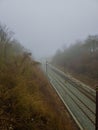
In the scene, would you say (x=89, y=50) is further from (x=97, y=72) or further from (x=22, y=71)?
(x=22, y=71)

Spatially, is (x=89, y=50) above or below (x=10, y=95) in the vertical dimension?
above

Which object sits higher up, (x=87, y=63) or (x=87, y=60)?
(x=87, y=60)

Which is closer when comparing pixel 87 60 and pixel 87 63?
pixel 87 63

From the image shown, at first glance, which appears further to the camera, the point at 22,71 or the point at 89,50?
the point at 89,50

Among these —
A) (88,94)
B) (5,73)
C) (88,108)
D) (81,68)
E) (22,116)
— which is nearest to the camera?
(22,116)

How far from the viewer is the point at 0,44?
25031 millimetres

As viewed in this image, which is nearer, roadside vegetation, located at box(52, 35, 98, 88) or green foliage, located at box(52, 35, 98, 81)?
roadside vegetation, located at box(52, 35, 98, 88)

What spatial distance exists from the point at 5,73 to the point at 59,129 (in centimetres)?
530

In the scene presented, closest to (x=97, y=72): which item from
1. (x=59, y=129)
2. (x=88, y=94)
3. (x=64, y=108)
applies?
(x=88, y=94)

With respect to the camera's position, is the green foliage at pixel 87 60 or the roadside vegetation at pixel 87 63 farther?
the green foliage at pixel 87 60

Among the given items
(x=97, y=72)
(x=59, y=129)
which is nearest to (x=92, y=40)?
(x=97, y=72)

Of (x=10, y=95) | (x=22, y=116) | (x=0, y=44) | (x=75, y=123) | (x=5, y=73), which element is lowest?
(x=75, y=123)

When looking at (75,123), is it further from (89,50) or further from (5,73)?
(89,50)

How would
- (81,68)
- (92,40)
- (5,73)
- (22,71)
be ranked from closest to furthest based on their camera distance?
1. (5,73)
2. (22,71)
3. (81,68)
4. (92,40)
